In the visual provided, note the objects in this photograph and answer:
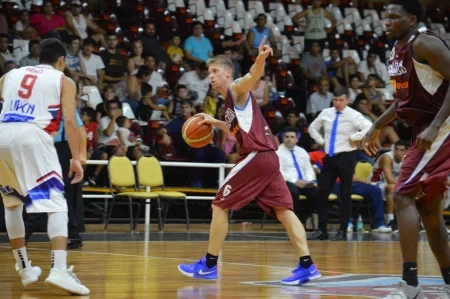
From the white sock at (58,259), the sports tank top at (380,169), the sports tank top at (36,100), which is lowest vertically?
the white sock at (58,259)

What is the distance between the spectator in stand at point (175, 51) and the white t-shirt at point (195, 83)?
624 millimetres

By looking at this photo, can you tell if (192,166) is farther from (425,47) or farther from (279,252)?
(425,47)

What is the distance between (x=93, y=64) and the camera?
14.7 metres

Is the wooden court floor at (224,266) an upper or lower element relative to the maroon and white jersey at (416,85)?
lower

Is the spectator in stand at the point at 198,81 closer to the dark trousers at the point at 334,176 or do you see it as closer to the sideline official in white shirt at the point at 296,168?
the sideline official in white shirt at the point at 296,168

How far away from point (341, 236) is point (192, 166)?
262 centimetres

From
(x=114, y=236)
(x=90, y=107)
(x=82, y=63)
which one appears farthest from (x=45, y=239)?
(x=82, y=63)

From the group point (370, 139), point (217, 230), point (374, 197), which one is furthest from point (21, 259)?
point (374, 197)

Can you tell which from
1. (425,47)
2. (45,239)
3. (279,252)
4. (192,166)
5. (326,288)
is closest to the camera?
(425,47)

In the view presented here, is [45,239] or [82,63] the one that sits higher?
[82,63]

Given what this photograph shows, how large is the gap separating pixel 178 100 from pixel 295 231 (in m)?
8.30

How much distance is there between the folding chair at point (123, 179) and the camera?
40.2 feet

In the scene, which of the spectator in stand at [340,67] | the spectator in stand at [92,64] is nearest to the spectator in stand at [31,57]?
the spectator in stand at [92,64]

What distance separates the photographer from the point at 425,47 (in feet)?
16.9
